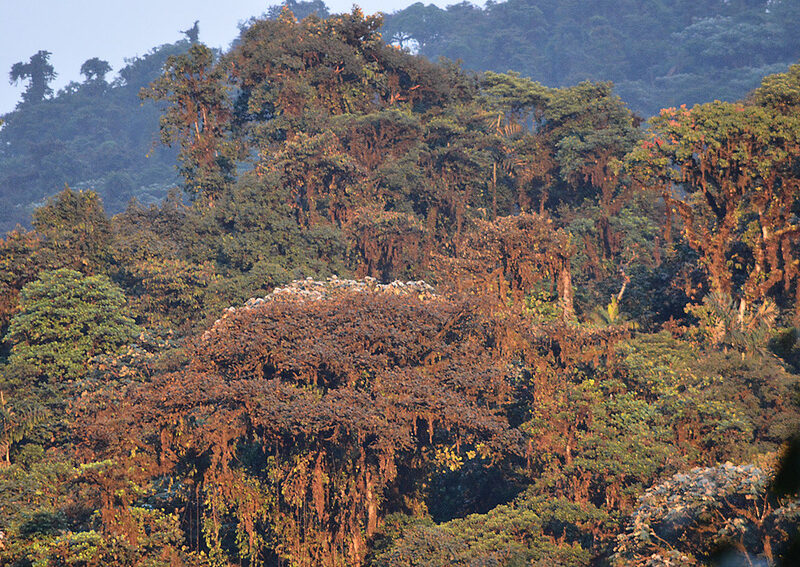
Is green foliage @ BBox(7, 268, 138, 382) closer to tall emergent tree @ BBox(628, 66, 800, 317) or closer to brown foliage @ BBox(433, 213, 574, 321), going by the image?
brown foliage @ BBox(433, 213, 574, 321)

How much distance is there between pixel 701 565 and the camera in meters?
17.6

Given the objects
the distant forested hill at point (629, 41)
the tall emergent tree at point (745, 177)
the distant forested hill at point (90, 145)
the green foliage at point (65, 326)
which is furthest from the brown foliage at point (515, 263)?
the distant forested hill at point (629, 41)

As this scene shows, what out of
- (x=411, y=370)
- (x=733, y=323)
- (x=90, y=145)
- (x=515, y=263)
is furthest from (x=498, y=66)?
(x=411, y=370)

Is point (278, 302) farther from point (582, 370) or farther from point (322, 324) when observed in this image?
point (582, 370)

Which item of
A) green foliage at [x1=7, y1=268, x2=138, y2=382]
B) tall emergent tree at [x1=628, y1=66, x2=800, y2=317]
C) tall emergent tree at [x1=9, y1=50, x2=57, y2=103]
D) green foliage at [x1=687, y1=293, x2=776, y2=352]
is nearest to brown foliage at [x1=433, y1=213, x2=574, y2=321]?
tall emergent tree at [x1=628, y1=66, x2=800, y2=317]

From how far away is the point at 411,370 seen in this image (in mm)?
24922

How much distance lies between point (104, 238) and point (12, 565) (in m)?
18.1

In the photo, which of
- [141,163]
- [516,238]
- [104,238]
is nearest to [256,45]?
[104,238]

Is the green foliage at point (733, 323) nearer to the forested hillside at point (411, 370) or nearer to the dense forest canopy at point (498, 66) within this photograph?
the forested hillside at point (411, 370)

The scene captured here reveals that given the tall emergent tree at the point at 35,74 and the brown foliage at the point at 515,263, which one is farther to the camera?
the tall emergent tree at the point at 35,74

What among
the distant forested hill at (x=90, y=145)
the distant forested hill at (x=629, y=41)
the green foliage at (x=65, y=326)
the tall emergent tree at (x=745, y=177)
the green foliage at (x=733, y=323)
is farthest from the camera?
the distant forested hill at (x=629, y=41)

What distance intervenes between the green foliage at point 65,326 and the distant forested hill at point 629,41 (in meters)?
72.1

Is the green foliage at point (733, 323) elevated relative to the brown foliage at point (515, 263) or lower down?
lower down

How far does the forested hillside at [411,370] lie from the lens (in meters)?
21.9
